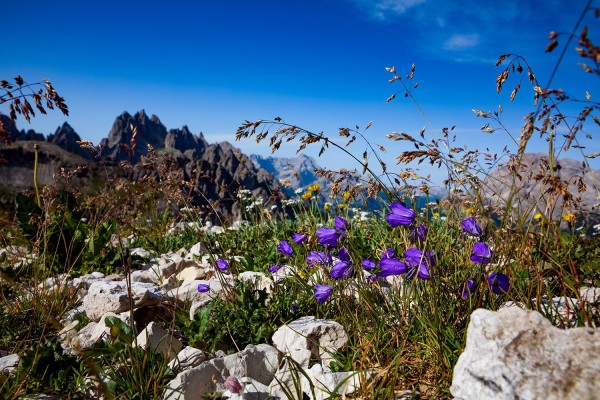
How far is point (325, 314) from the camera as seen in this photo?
10.1 feet

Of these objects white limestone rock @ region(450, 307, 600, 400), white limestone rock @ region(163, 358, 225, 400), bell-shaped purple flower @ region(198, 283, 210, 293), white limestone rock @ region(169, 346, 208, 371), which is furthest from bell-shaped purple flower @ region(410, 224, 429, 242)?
bell-shaped purple flower @ region(198, 283, 210, 293)

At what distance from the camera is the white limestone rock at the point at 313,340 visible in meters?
2.64

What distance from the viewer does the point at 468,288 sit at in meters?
2.27

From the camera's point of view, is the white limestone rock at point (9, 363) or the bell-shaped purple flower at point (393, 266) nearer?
the bell-shaped purple flower at point (393, 266)

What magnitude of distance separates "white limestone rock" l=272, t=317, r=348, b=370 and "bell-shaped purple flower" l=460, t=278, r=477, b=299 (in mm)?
840

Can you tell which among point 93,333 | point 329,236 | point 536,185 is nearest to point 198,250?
point 93,333

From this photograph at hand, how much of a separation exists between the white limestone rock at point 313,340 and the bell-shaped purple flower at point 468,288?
84 cm

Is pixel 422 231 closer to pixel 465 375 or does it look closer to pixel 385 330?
pixel 385 330

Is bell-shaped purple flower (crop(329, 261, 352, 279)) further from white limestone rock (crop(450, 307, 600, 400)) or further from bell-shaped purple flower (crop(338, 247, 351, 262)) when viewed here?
white limestone rock (crop(450, 307, 600, 400))

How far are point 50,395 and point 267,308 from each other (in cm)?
154

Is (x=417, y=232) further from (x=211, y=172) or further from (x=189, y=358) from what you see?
(x=211, y=172)

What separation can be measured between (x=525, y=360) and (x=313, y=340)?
150 centimetres

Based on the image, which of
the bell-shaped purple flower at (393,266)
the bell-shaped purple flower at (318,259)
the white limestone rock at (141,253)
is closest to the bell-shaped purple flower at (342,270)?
the bell-shaped purple flower at (318,259)

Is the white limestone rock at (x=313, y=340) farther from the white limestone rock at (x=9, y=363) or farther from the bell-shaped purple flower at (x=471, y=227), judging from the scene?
the white limestone rock at (x=9, y=363)
